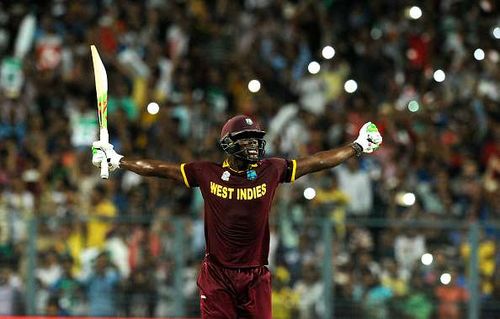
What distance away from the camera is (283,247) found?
13961 millimetres

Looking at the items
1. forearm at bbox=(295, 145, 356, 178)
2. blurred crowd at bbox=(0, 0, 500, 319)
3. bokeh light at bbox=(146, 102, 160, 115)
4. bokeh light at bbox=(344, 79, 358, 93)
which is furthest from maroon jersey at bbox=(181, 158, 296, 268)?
bokeh light at bbox=(344, 79, 358, 93)

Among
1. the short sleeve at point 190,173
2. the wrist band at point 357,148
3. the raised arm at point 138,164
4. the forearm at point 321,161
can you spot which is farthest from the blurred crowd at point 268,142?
the short sleeve at point 190,173

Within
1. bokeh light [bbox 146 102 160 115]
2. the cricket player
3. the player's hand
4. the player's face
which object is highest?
bokeh light [bbox 146 102 160 115]

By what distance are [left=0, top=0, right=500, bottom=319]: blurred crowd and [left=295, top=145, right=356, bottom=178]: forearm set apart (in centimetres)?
426

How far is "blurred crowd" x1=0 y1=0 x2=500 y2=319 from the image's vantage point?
1385 cm

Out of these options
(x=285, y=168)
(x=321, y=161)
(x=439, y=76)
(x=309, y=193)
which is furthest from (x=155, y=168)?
(x=439, y=76)

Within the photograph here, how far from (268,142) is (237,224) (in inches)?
273

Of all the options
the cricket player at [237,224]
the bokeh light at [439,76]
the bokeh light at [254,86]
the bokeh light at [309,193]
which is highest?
the bokeh light at [439,76]

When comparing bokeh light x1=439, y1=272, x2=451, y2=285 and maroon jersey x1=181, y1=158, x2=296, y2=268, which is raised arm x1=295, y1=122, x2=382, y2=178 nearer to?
maroon jersey x1=181, y1=158, x2=296, y2=268

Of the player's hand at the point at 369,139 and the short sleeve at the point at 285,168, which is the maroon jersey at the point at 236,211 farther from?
the player's hand at the point at 369,139

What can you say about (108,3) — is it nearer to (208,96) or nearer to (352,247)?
(208,96)

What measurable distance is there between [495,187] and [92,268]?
5067mm

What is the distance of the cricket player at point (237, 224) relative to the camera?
30.2 feet

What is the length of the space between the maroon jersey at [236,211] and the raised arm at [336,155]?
0.29 metres
